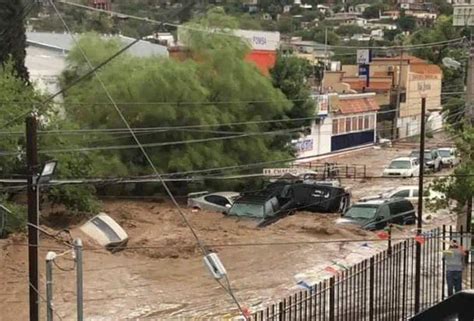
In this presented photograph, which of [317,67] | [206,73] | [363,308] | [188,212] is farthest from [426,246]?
[317,67]

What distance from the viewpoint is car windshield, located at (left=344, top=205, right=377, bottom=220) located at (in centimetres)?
2821

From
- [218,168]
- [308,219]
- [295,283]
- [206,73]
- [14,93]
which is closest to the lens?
[295,283]

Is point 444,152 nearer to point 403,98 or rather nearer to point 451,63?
Result: point 451,63

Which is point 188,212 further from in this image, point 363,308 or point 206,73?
point 363,308

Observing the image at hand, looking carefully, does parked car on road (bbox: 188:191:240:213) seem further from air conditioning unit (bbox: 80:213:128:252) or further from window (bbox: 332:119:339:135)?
window (bbox: 332:119:339:135)

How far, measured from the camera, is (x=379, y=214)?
2823 cm

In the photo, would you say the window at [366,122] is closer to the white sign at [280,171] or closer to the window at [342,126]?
the window at [342,126]

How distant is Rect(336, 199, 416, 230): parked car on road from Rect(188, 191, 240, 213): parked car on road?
449cm

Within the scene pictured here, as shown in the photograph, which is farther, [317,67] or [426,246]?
[317,67]

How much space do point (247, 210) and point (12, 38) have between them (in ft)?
39.1

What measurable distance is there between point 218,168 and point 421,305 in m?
18.0

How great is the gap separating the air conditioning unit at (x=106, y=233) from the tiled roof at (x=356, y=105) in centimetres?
3396

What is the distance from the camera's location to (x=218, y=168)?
33.3 metres

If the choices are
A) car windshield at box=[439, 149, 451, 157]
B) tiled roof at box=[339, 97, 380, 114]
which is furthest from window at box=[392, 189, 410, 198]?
tiled roof at box=[339, 97, 380, 114]
